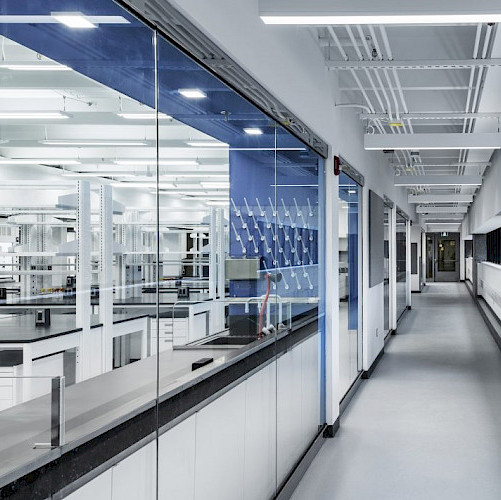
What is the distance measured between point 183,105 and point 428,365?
871 cm

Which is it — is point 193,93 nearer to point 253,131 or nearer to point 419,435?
point 253,131

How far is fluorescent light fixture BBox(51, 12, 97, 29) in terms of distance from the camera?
88.1 inches

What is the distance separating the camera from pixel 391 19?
3779 mm

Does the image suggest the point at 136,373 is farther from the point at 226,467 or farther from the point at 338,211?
the point at 338,211

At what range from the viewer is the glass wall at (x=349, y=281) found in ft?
26.3

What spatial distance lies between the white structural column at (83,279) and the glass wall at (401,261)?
15.3 m

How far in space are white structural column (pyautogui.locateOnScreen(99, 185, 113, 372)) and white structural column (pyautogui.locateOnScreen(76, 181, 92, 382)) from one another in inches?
1.8

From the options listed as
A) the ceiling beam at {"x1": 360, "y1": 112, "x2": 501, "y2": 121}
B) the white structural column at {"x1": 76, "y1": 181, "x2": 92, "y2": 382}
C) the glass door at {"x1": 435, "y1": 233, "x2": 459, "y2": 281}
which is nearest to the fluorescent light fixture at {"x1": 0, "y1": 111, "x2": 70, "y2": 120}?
the white structural column at {"x1": 76, "y1": 181, "x2": 92, "y2": 382}

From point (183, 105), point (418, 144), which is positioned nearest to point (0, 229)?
point (183, 105)

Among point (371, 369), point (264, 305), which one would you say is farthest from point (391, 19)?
point (371, 369)

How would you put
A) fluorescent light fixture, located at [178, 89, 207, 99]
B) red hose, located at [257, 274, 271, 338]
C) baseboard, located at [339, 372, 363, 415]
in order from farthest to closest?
1. baseboard, located at [339, 372, 363, 415]
2. red hose, located at [257, 274, 271, 338]
3. fluorescent light fixture, located at [178, 89, 207, 99]

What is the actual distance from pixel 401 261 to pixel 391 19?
51.1ft

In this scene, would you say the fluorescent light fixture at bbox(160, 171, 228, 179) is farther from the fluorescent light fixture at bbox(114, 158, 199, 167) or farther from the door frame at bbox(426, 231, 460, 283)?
the door frame at bbox(426, 231, 460, 283)

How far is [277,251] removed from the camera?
5137 mm
